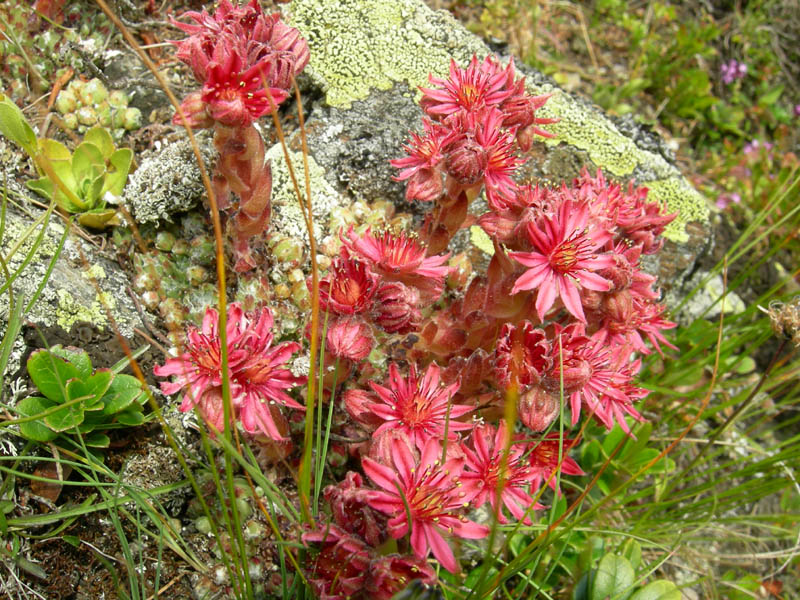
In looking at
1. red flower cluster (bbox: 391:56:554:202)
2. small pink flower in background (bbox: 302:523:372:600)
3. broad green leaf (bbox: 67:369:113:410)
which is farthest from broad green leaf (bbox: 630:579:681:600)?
broad green leaf (bbox: 67:369:113:410)

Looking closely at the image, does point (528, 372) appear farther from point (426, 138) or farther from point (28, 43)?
point (28, 43)

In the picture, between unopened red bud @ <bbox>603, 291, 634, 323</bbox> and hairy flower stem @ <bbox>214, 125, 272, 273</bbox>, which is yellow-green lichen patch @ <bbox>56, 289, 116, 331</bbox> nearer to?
hairy flower stem @ <bbox>214, 125, 272, 273</bbox>

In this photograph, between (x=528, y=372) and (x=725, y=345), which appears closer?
(x=528, y=372)

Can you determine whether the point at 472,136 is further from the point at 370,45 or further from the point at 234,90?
the point at 370,45

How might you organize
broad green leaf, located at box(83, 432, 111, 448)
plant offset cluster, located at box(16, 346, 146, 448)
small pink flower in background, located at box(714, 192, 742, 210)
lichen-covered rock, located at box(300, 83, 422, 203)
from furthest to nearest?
small pink flower in background, located at box(714, 192, 742, 210)
lichen-covered rock, located at box(300, 83, 422, 203)
broad green leaf, located at box(83, 432, 111, 448)
plant offset cluster, located at box(16, 346, 146, 448)

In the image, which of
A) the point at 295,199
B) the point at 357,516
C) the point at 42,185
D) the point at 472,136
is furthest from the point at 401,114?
the point at 357,516

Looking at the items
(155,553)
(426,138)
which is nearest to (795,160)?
(426,138)

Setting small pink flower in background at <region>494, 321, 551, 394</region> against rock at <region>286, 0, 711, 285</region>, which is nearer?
small pink flower in background at <region>494, 321, 551, 394</region>
